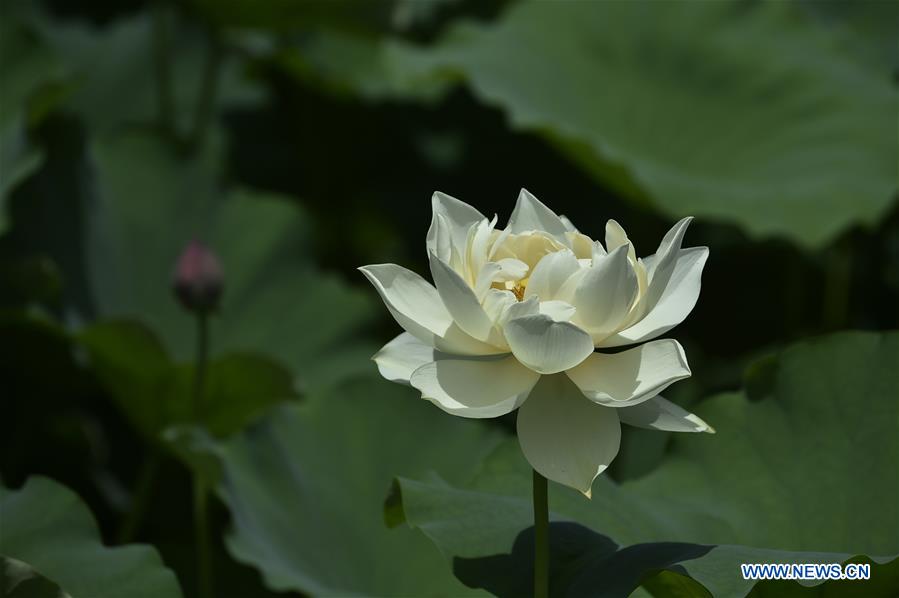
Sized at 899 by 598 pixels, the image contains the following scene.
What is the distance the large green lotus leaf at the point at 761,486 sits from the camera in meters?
0.91

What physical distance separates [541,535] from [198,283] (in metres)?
0.87

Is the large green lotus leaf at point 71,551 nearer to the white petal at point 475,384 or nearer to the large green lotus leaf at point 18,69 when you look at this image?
the white petal at point 475,384

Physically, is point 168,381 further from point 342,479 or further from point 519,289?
point 519,289

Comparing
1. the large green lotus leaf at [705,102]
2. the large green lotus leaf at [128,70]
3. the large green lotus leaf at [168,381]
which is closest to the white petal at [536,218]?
the large green lotus leaf at [168,381]

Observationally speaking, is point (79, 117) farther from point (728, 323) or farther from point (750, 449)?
point (750, 449)

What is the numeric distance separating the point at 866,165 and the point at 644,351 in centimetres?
128

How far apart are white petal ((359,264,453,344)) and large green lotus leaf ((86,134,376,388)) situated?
109 centimetres

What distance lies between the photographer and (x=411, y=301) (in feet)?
2.59

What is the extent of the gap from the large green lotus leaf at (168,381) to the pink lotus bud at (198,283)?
79 millimetres

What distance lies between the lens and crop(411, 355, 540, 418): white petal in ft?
2.42

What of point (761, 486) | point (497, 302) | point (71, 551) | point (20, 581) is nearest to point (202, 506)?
point (71, 551)

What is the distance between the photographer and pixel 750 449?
3.44 feet

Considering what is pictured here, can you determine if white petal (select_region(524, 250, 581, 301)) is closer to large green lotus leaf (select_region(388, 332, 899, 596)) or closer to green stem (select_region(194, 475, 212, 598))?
large green lotus leaf (select_region(388, 332, 899, 596))

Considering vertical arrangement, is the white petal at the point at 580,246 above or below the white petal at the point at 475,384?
above
